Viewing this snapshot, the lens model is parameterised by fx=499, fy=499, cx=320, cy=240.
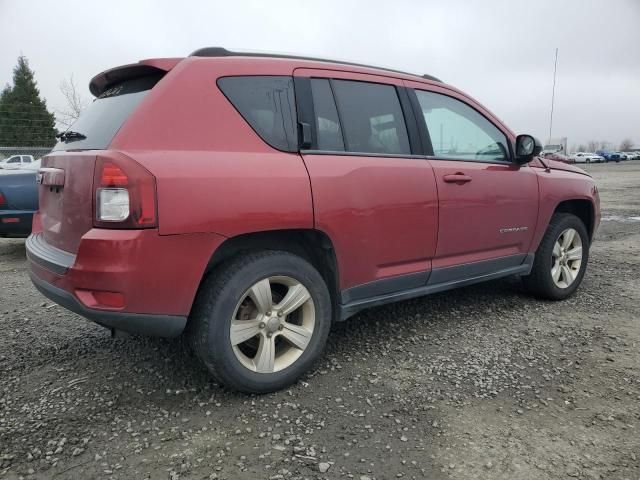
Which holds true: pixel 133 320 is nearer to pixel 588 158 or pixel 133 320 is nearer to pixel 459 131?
pixel 459 131

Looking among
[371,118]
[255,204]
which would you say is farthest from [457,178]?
[255,204]

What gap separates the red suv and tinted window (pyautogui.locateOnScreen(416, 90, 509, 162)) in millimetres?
16

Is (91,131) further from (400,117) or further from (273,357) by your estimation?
(400,117)

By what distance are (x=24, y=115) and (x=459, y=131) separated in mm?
48351

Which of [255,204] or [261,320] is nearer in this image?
[255,204]

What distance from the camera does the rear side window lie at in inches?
104

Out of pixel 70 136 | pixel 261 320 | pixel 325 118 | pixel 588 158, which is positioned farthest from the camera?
pixel 588 158

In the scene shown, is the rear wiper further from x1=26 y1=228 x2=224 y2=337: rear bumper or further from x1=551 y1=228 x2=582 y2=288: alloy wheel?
x1=551 y1=228 x2=582 y2=288: alloy wheel

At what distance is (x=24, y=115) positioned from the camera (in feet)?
141

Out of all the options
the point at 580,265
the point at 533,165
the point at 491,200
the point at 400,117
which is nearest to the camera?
the point at 400,117

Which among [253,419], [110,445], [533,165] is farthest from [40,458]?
[533,165]

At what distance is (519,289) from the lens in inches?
183

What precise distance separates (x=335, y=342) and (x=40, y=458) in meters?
1.86

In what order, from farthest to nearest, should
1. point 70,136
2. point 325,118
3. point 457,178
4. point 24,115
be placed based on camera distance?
1. point 24,115
2. point 457,178
3. point 325,118
4. point 70,136
